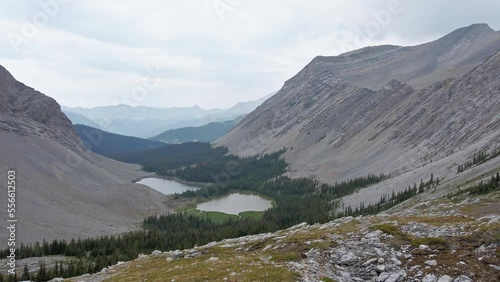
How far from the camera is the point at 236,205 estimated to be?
181 metres

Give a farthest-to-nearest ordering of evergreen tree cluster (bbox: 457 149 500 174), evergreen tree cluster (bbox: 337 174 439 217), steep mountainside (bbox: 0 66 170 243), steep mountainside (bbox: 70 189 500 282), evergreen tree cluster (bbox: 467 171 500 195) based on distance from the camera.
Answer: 1. steep mountainside (bbox: 0 66 170 243)
2. evergreen tree cluster (bbox: 457 149 500 174)
3. evergreen tree cluster (bbox: 337 174 439 217)
4. evergreen tree cluster (bbox: 467 171 500 195)
5. steep mountainside (bbox: 70 189 500 282)

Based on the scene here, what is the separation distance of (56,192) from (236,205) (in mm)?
77730

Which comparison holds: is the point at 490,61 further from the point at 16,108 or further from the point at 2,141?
the point at 16,108

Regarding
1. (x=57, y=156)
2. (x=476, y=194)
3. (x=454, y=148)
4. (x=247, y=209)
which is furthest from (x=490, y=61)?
(x=57, y=156)

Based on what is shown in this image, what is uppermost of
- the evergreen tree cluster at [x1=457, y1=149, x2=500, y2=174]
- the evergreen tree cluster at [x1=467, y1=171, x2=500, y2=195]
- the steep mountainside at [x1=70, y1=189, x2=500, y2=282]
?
the evergreen tree cluster at [x1=457, y1=149, x2=500, y2=174]

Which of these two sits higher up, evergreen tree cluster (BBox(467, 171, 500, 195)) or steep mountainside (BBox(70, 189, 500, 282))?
evergreen tree cluster (BBox(467, 171, 500, 195))

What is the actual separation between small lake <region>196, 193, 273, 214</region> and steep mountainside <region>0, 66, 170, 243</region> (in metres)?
23.3

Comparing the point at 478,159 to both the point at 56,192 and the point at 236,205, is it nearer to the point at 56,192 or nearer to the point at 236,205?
the point at 236,205

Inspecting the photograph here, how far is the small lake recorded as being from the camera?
169500 millimetres

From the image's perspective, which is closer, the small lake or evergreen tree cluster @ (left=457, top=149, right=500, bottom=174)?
evergreen tree cluster @ (left=457, top=149, right=500, bottom=174)

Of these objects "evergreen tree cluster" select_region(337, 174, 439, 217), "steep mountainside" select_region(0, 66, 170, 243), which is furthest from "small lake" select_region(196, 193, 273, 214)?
"evergreen tree cluster" select_region(337, 174, 439, 217)

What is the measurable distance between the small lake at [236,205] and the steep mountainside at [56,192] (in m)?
23.3

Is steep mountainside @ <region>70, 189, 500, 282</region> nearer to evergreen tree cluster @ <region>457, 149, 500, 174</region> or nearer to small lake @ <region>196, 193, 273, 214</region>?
evergreen tree cluster @ <region>457, 149, 500, 174</region>

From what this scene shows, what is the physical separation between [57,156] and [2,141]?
26346 mm
